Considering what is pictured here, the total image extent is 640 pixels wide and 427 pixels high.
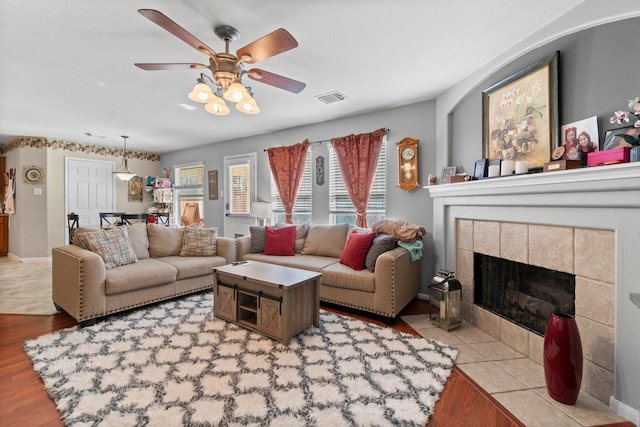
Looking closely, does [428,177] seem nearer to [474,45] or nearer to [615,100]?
[474,45]

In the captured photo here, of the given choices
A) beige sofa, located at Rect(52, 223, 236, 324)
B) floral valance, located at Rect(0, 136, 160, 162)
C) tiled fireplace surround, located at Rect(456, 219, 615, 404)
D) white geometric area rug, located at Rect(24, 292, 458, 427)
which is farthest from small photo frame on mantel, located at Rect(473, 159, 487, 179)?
floral valance, located at Rect(0, 136, 160, 162)

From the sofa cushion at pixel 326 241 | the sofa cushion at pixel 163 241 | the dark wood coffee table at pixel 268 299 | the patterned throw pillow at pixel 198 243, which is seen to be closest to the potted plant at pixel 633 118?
the dark wood coffee table at pixel 268 299

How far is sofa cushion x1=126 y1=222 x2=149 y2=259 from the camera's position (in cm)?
349

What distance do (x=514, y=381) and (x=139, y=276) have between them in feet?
10.8

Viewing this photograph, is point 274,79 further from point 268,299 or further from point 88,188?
point 88,188

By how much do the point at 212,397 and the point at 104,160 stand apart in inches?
265

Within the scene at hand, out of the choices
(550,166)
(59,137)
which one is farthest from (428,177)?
(59,137)

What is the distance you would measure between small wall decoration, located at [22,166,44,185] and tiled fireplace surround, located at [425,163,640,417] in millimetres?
7505

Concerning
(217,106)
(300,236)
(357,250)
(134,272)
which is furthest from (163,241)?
(357,250)

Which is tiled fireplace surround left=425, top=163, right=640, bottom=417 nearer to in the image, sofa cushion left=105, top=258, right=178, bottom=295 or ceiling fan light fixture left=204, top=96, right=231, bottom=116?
ceiling fan light fixture left=204, top=96, right=231, bottom=116

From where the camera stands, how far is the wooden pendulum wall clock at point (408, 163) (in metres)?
3.70

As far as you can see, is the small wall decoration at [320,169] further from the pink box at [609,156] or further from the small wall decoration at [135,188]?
the small wall decoration at [135,188]

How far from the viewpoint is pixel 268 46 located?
5.97ft

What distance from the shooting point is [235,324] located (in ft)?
8.77
